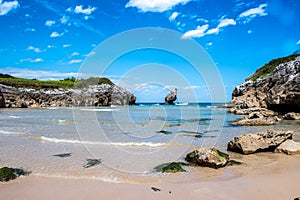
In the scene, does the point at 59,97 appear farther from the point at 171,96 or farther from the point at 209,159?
the point at 209,159

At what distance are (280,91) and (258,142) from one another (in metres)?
24.9

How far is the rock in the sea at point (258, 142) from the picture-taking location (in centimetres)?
940

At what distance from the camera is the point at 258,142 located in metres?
9.70

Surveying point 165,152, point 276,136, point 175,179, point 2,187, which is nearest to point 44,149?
point 2,187

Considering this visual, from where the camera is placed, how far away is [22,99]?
52.6 m

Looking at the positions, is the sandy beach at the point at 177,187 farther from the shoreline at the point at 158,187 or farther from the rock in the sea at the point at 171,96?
the rock in the sea at the point at 171,96

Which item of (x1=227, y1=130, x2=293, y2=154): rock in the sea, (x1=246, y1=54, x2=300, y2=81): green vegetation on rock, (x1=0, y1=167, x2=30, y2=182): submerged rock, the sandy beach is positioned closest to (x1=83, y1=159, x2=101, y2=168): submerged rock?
the sandy beach

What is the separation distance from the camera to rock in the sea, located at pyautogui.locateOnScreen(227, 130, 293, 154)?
30.8 ft

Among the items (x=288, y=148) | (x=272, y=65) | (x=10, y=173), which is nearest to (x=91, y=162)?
(x=10, y=173)

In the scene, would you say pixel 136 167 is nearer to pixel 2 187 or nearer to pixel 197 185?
pixel 197 185

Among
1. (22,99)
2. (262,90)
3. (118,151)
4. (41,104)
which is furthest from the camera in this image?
(41,104)

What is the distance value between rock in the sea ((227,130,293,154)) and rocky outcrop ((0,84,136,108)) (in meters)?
50.7

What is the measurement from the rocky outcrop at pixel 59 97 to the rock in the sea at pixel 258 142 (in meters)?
50.7

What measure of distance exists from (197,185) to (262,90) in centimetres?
3916
